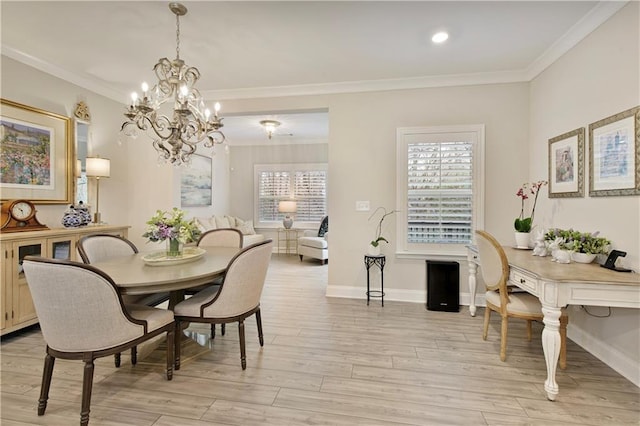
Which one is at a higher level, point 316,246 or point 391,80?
point 391,80

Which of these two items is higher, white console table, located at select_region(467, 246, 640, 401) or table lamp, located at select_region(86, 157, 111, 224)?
table lamp, located at select_region(86, 157, 111, 224)

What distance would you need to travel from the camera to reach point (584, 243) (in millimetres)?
2225

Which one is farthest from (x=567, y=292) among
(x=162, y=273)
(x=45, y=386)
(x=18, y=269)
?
(x=18, y=269)

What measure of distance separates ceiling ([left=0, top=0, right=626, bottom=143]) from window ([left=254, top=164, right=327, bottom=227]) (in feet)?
11.4

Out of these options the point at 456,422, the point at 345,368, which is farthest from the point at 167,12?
the point at 456,422

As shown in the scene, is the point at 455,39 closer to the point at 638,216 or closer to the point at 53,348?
the point at 638,216

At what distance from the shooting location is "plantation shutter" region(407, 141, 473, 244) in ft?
11.5

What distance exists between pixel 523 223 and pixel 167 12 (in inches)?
145

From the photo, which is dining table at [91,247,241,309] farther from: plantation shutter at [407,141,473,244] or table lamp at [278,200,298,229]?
table lamp at [278,200,298,229]

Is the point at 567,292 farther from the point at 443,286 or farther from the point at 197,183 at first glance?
the point at 197,183

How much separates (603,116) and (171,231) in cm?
347

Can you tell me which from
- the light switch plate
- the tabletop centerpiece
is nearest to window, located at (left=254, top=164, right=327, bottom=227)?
the light switch plate

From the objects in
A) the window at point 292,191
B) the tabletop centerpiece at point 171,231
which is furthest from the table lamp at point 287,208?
the tabletop centerpiece at point 171,231

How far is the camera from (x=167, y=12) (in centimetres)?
231
